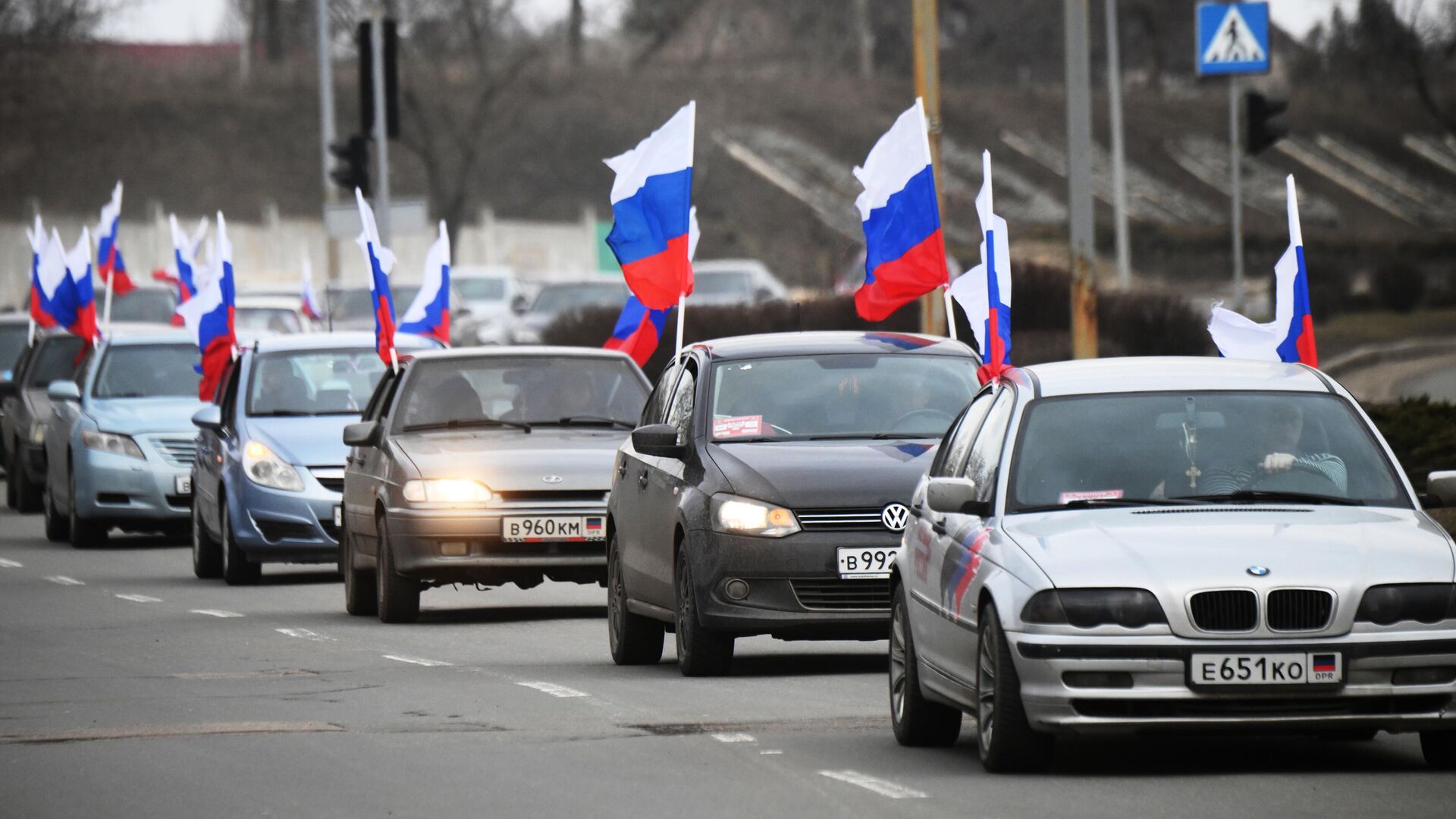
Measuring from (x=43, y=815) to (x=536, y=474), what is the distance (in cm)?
702

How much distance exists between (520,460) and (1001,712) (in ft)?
23.7

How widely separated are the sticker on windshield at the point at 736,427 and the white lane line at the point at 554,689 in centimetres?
139

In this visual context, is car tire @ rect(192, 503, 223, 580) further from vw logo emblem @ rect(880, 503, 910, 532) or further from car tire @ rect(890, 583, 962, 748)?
car tire @ rect(890, 583, 962, 748)

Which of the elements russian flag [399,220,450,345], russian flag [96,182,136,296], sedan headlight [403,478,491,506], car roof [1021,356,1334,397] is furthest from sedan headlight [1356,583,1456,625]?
russian flag [96,182,136,296]

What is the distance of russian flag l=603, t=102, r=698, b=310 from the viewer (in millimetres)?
17328

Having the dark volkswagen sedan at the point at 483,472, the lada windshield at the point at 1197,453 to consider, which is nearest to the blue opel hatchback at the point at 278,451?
the dark volkswagen sedan at the point at 483,472

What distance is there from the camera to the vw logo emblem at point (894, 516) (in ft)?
38.0

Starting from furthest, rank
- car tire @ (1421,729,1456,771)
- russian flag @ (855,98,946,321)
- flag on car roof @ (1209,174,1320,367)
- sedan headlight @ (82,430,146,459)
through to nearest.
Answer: sedan headlight @ (82,430,146,459)
russian flag @ (855,98,946,321)
flag on car roof @ (1209,174,1320,367)
car tire @ (1421,729,1456,771)

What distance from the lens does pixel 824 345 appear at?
42.5ft

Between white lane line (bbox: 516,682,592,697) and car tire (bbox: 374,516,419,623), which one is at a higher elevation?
car tire (bbox: 374,516,419,623)

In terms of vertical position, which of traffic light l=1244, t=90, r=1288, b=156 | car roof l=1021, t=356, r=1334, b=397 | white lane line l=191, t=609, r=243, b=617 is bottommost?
white lane line l=191, t=609, r=243, b=617

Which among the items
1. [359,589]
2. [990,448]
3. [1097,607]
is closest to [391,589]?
[359,589]

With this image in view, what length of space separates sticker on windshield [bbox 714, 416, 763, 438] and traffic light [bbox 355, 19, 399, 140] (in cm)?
2029

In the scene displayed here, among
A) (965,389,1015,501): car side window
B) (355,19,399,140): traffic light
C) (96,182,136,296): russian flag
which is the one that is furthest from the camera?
Result: (355,19,399,140): traffic light
